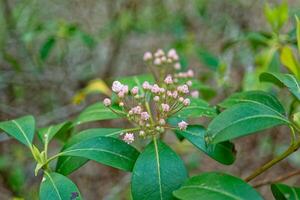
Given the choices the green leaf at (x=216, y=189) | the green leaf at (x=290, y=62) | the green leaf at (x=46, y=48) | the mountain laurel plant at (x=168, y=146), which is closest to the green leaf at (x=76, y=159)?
the mountain laurel plant at (x=168, y=146)

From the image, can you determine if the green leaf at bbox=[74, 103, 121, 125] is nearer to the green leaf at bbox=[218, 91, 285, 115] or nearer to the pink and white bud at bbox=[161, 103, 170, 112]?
the pink and white bud at bbox=[161, 103, 170, 112]

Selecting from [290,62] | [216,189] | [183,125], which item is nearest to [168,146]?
[183,125]

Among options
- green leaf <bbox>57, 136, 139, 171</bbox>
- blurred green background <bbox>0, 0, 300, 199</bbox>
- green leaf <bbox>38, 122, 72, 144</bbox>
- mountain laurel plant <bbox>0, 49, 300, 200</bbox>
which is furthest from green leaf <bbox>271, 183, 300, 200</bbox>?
blurred green background <bbox>0, 0, 300, 199</bbox>

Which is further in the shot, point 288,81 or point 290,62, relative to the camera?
point 290,62

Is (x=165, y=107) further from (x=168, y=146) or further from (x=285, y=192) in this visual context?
(x=285, y=192)

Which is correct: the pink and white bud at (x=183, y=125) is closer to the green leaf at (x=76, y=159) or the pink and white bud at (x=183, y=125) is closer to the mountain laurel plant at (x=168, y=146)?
the mountain laurel plant at (x=168, y=146)

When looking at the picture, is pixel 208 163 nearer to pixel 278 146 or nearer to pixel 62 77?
pixel 278 146

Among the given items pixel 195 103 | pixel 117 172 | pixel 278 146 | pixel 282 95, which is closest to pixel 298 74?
pixel 195 103
